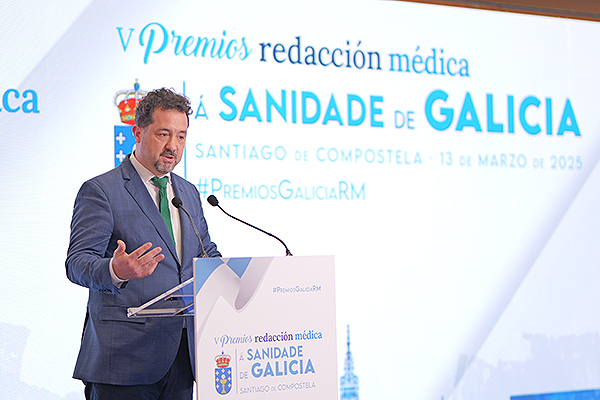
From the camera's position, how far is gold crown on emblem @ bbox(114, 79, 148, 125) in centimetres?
353

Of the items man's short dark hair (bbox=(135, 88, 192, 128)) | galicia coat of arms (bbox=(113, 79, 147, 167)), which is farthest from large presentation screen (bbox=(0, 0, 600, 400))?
man's short dark hair (bbox=(135, 88, 192, 128))

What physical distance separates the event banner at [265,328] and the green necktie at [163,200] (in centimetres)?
56

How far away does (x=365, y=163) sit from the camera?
4.03 m

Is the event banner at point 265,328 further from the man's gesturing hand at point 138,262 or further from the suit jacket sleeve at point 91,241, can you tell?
the suit jacket sleeve at point 91,241

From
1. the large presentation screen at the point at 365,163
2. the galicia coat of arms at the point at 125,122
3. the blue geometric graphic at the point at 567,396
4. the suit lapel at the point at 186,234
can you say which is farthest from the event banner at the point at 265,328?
the blue geometric graphic at the point at 567,396

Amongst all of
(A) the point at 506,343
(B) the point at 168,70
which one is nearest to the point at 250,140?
(B) the point at 168,70

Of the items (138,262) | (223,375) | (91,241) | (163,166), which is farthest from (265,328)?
(163,166)

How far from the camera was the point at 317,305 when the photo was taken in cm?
201

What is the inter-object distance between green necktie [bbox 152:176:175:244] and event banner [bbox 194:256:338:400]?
0.56 metres

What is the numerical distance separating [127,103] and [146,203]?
1402 mm

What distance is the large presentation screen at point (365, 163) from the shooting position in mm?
3371

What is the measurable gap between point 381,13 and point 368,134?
823 millimetres

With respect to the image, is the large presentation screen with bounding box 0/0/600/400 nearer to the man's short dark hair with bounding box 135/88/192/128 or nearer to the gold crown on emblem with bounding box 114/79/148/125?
the gold crown on emblem with bounding box 114/79/148/125

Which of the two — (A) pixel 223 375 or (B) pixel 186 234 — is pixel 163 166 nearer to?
(B) pixel 186 234
